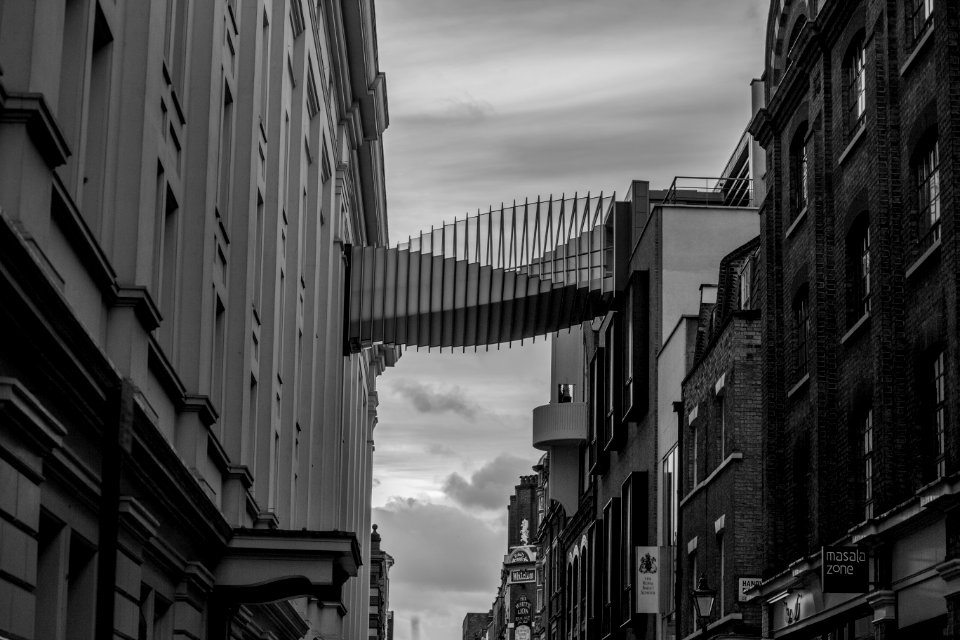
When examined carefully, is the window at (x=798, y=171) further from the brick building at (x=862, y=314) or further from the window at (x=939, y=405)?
the window at (x=939, y=405)

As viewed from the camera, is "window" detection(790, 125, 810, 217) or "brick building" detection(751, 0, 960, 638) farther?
"window" detection(790, 125, 810, 217)

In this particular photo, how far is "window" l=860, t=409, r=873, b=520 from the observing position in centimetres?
2611

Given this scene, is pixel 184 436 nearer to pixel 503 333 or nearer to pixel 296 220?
pixel 296 220

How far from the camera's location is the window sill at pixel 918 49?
22625 millimetres

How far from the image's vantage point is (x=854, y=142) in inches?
1051

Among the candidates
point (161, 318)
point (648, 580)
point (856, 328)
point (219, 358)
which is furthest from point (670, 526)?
point (161, 318)

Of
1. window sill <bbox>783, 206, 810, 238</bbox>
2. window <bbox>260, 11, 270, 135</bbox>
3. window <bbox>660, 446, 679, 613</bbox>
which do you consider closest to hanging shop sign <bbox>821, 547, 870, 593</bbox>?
window sill <bbox>783, 206, 810, 238</bbox>

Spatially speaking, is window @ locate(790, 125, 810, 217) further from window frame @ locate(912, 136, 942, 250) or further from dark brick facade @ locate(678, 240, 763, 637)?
window frame @ locate(912, 136, 942, 250)

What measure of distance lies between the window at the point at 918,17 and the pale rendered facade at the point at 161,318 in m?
10.1

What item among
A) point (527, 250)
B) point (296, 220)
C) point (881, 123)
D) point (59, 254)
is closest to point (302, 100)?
point (296, 220)

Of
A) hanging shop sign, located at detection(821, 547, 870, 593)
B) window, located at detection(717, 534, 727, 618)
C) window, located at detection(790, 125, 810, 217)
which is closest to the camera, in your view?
hanging shop sign, located at detection(821, 547, 870, 593)

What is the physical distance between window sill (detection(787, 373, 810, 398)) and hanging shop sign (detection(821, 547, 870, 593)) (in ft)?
18.8

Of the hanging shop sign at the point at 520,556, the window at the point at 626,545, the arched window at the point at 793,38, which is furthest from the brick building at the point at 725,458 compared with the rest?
the hanging shop sign at the point at 520,556

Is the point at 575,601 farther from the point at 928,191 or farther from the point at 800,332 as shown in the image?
the point at 928,191
